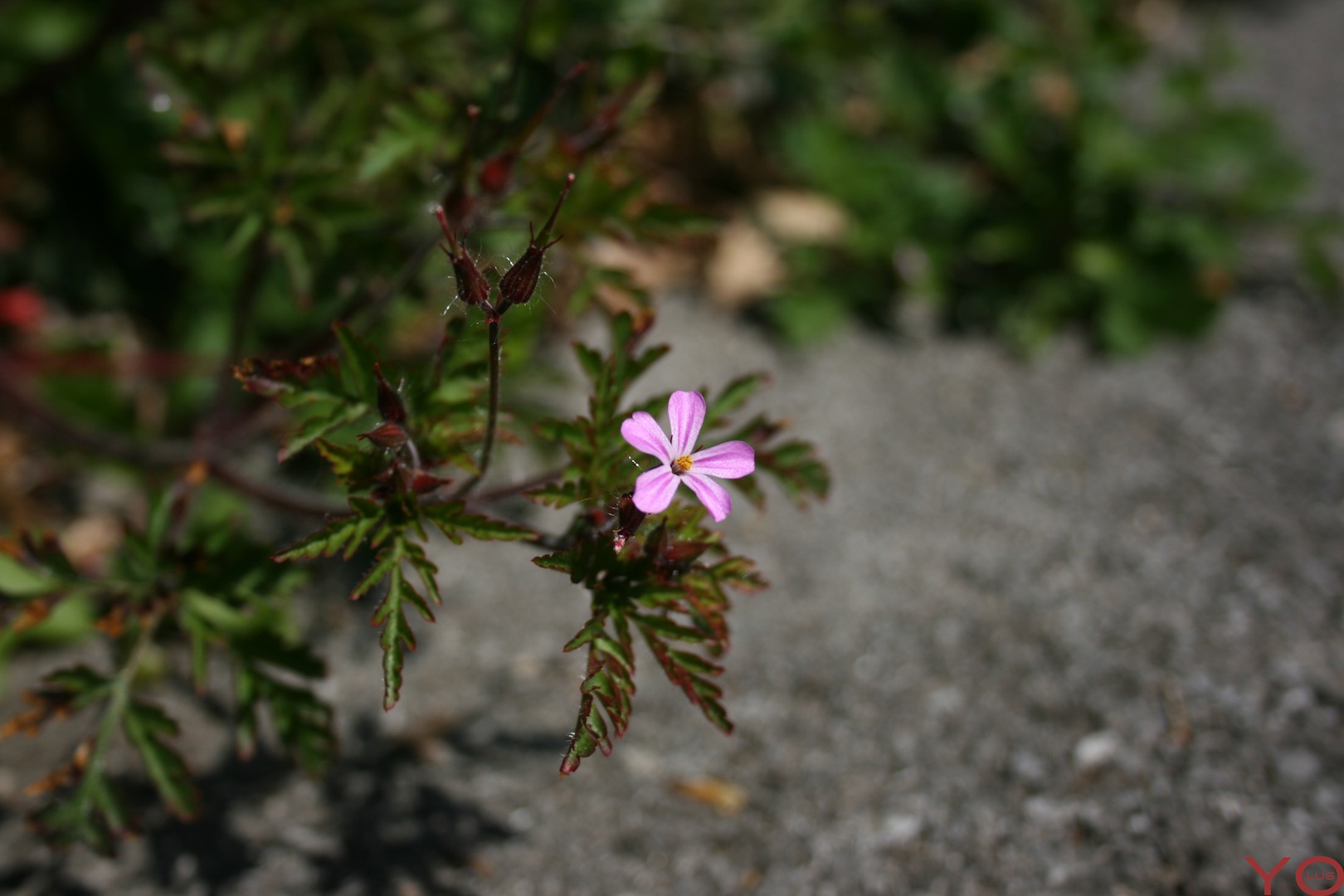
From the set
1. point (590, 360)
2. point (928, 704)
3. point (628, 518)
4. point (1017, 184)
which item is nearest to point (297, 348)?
point (590, 360)

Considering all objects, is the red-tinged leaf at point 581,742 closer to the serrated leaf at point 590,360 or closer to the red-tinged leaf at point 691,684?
the red-tinged leaf at point 691,684

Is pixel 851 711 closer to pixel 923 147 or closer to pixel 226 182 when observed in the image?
pixel 226 182

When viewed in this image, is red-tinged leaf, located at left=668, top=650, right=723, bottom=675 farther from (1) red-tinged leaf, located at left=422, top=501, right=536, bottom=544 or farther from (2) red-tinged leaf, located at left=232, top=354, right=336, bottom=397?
(2) red-tinged leaf, located at left=232, top=354, right=336, bottom=397

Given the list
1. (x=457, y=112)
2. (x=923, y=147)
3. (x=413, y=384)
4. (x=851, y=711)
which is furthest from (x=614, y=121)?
(x=923, y=147)

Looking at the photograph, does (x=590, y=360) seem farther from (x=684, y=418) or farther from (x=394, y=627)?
(x=394, y=627)

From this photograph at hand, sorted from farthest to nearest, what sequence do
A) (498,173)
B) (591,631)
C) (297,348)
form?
(297,348), (498,173), (591,631)
